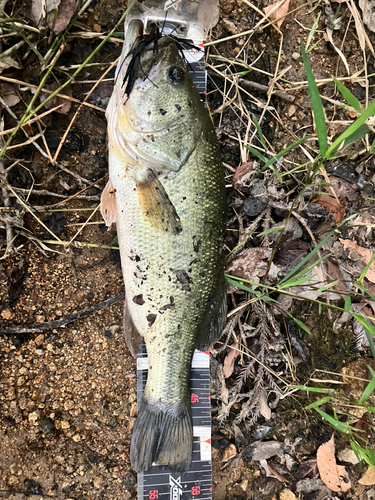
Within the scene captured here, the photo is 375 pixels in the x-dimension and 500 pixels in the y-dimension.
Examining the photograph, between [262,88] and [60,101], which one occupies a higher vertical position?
[262,88]

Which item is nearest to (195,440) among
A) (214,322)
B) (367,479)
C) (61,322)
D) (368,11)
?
(214,322)

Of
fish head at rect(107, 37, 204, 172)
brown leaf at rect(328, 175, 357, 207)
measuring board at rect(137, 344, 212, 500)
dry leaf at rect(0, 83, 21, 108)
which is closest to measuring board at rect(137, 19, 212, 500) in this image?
measuring board at rect(137, 344, 212, 500)

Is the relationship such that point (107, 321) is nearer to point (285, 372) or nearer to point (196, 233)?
point (196, 233)

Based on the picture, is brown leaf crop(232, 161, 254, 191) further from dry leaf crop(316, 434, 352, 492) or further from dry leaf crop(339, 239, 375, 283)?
dry leaf crop(316, 434, 352, 492)

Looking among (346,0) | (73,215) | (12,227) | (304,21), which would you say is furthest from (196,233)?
(346,0)

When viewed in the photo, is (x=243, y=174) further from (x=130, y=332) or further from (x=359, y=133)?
(x=130, y=332)

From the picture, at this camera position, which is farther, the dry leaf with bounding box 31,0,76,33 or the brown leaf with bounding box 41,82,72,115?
the brown leaf with bounding box 41,82,72,115
